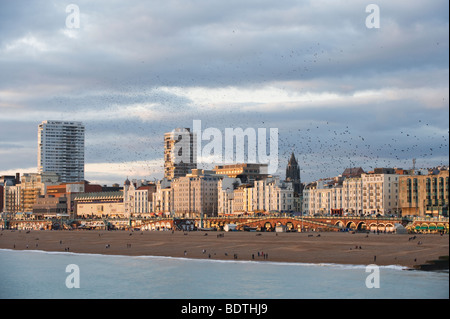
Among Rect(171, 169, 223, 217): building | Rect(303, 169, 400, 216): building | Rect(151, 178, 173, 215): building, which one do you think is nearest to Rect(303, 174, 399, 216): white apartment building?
Rect(303, 169, 400, 216): building

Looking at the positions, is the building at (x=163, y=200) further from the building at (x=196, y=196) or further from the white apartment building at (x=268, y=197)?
the white apartment building at (x=268, y=197)

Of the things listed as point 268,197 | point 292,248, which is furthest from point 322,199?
point 292,248

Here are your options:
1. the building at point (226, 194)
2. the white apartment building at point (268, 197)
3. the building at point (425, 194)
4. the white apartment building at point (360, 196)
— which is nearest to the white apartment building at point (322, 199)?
the white apartment building at point (360, 196)

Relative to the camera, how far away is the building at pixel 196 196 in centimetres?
18738

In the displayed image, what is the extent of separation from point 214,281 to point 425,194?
260 feet

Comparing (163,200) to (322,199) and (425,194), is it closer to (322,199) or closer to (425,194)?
(322,199)

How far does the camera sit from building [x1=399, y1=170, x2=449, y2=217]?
124688 millimetres

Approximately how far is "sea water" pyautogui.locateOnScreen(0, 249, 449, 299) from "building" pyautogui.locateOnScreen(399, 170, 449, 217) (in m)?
62.8

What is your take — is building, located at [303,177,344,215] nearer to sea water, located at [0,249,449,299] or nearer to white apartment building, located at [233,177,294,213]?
white apartment building, located at [233,177,294,213]

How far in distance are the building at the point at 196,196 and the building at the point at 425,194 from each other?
65863mm
